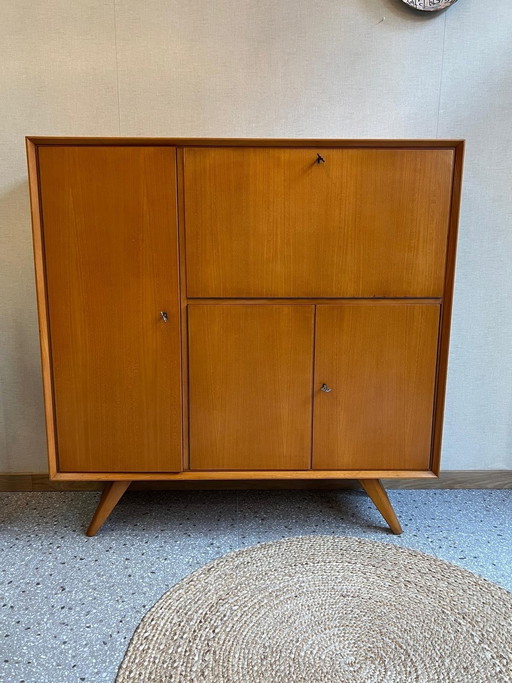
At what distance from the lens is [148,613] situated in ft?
3.89

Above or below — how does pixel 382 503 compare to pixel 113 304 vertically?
below

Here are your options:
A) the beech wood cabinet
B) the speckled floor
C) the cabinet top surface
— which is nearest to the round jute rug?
the speckled floor

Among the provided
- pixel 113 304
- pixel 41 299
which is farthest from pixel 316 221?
pixel 41 299

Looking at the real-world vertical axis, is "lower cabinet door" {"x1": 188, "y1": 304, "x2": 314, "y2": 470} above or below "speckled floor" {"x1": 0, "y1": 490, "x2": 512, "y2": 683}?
above

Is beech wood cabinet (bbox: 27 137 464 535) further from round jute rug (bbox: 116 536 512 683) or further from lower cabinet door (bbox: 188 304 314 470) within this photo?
round jute rug (bbox: 116 536 512 683)

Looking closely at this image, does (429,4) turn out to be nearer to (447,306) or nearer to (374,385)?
(447,306)

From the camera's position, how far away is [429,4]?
1.56 metres

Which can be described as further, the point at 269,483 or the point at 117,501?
the point at 269,483

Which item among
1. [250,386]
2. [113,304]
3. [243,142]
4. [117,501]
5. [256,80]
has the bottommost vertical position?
[117,501]

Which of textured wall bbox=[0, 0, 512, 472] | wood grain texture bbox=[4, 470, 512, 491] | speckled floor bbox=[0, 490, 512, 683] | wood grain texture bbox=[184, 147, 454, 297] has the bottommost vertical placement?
speckled floor bbox=[0, 490, 512, 683]

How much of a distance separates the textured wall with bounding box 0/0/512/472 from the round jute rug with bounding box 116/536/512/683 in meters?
1.01

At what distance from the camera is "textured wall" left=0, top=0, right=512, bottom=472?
1.56 meters

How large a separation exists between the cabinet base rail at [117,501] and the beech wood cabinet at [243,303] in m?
0.09

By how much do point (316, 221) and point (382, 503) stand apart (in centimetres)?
87
